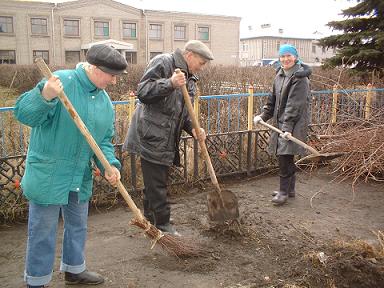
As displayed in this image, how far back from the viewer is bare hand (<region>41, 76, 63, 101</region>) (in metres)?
2.18

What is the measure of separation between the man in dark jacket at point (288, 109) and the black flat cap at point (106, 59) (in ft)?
8.26

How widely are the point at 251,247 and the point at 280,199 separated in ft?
4.30

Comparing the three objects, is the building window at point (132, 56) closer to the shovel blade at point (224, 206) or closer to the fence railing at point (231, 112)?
the fence railing at point (231, 112)

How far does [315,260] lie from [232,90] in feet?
25.6

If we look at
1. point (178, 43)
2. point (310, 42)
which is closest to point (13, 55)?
point (178, 43)

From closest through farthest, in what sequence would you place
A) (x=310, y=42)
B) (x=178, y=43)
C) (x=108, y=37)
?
(x=108, y=37) → (x=178, y=43) → (x=310, y=42)

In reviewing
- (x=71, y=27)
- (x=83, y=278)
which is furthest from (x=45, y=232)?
(x=71, y=27)

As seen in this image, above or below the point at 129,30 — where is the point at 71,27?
below

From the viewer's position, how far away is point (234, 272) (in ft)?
10.7

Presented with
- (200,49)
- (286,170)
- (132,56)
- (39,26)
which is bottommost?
(286,170)

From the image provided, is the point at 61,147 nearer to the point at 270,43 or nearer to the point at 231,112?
the point at 231,112

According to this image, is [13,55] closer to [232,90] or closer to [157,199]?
[232,90]

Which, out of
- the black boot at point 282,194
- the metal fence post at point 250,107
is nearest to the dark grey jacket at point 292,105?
the black boot at point 282,194

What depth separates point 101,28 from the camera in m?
35.1
